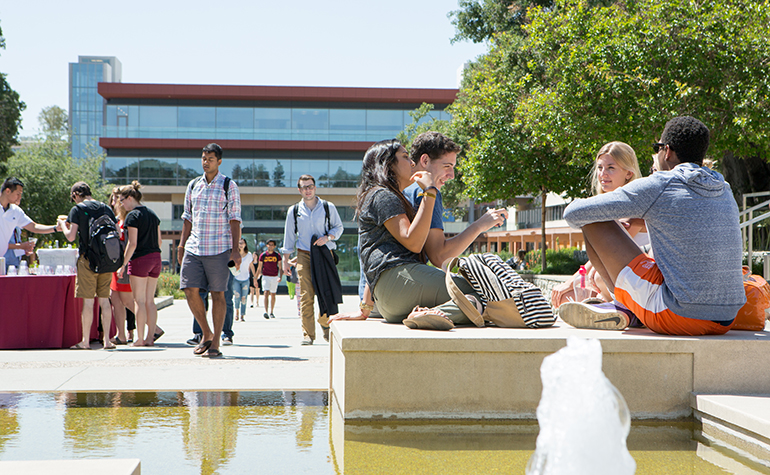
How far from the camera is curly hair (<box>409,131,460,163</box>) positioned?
4379mm

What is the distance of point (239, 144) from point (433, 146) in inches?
1857

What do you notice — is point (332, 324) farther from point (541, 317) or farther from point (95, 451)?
point (95, 451)

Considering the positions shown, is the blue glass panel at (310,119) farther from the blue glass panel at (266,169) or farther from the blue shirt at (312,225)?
the blue shirt at (312,225)

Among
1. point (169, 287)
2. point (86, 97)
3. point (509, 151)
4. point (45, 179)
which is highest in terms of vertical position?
point (86, 97)

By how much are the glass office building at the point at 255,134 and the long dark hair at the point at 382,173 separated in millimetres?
44640

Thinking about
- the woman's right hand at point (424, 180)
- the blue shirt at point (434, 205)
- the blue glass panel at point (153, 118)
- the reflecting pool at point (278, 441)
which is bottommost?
the reflecting pool at point (278, 441)

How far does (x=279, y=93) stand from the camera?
49.9 metres

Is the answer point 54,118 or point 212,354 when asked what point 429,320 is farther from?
point 54,118

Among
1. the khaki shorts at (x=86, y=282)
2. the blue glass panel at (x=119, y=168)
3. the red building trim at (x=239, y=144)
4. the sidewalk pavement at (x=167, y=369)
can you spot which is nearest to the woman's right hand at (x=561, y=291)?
the sidewalk pavement at (x=167, y=369)

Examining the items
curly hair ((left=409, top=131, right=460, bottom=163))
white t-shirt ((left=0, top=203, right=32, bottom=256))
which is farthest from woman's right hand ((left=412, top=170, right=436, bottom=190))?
white t-shirt ((left=0, top=203, right=32, bottom=256))

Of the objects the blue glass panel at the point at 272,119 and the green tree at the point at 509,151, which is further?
the blue glass panel at the point at 272,119

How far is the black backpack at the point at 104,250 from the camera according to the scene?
7.11 metres

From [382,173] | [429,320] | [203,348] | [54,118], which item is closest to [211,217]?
[203,348]

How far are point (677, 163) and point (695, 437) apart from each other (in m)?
1.38
